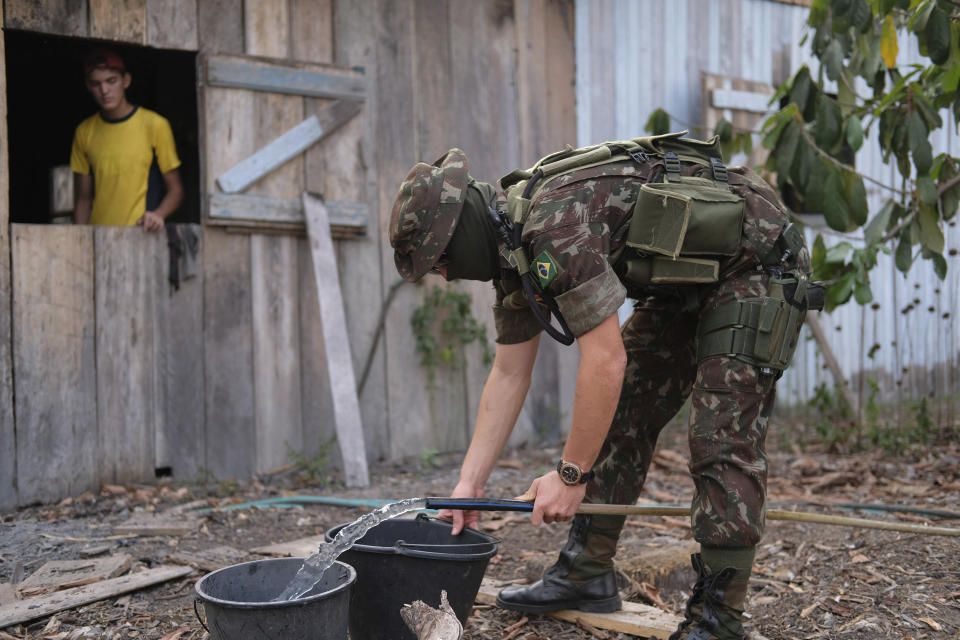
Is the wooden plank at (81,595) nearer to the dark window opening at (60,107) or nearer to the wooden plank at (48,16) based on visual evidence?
the wooden plank at (48,16)

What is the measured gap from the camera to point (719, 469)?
2.57 m

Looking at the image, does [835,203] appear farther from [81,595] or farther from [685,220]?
[81,595]

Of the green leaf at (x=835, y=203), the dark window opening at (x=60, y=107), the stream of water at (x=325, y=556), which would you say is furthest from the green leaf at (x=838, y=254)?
the dark window opening at (x=60, y=107)

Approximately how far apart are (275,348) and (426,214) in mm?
2805

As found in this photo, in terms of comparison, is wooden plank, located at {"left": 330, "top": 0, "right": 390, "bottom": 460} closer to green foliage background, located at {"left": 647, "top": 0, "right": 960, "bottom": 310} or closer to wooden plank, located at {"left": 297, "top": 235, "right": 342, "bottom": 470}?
wooden plank, located at {"left": 297, "top": 235, "right": 342, "bottom": 470}

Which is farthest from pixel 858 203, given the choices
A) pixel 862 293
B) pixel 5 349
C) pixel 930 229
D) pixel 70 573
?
pixel 5 349

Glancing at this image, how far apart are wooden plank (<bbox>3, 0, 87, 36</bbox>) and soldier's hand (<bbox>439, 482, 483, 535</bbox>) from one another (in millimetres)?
3244

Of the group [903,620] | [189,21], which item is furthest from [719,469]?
[189,21]

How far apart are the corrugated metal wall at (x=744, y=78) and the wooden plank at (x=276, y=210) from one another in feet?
6.25

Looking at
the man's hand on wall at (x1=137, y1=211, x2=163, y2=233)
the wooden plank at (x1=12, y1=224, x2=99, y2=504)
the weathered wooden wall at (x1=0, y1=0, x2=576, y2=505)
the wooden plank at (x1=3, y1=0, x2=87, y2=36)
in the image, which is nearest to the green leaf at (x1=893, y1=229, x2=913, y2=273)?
the weathered wooden wall at (x1=0, y1=0, x2=576, y2=505)

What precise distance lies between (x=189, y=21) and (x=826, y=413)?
541 centimetres

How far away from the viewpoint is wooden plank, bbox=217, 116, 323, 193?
484 centimetres

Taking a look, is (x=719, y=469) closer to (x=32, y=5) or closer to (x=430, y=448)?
(x=430, y=448)

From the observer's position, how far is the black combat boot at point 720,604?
2.60 meters
